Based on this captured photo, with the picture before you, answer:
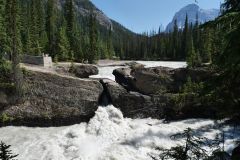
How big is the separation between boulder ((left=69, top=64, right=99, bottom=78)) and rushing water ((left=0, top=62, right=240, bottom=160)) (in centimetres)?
793

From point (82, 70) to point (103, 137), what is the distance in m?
13.9

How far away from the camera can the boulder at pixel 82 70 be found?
Result: 131 feet

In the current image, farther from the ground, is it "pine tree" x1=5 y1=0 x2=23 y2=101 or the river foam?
"pine tree" x1=5 y1=0 x2=23 y2=101

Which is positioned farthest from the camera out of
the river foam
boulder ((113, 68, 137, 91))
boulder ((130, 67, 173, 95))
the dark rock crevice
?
boulder ((113, 68, 137, 91))

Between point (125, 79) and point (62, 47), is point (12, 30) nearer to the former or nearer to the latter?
point (125, 79)

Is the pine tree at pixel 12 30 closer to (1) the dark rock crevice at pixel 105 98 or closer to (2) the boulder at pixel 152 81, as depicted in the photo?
(1) the dark rock crevice at pixel 105 98

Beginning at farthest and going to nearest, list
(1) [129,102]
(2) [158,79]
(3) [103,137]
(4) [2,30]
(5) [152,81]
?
(2) [158,79] < (5) [152,81] < (1) [129,102] < (4) [2,30] < (3) [103,137]

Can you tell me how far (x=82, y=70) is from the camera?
134 ft

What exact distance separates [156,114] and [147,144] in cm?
900

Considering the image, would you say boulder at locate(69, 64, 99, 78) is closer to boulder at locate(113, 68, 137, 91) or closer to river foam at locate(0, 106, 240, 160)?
boulder at locate(113, 68, 137, 91)

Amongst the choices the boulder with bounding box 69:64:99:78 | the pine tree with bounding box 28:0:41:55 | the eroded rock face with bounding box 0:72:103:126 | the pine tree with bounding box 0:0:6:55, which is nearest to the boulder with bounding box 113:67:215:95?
the boulder with bounding box 69:64:99:78

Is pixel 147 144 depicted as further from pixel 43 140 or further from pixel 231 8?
pixel 231 8

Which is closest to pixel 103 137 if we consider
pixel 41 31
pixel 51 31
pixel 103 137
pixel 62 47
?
pixel 103 137

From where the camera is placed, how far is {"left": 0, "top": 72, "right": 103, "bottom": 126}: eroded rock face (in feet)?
105
